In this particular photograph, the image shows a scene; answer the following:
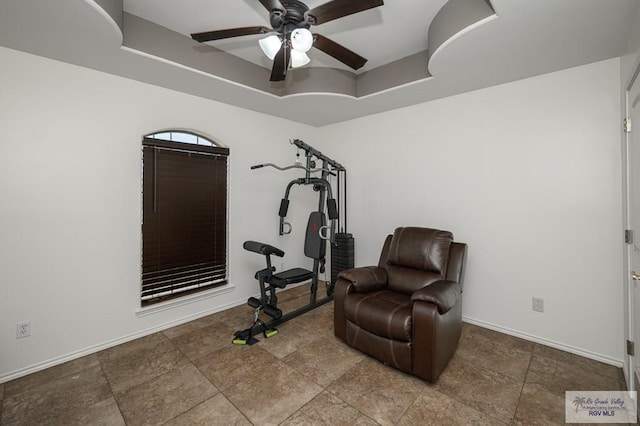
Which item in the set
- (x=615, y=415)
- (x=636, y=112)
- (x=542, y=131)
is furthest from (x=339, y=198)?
(x=615, y=415)

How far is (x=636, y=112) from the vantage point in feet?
5.71

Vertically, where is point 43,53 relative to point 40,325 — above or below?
above

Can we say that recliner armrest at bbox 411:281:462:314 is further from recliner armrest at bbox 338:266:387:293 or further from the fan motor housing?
the fan motor housing

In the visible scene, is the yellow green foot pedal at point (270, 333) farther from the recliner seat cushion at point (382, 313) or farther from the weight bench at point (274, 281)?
the recliner seat cushion at point (382, 313)

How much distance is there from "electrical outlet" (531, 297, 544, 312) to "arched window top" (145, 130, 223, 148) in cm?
365

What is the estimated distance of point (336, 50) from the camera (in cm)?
191

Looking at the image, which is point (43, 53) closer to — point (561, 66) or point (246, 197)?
point (246, 197)

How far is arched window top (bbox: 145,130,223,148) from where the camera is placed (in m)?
2.88

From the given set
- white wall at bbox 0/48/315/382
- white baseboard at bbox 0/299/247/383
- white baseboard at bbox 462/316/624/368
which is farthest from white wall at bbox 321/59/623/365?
white wall at bbox 0/48/315/382

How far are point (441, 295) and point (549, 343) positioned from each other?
1.38 metres

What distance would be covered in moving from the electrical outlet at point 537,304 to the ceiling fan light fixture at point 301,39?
2.94m

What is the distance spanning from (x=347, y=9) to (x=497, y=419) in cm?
257

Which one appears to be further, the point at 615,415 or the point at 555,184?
the point at 555,184

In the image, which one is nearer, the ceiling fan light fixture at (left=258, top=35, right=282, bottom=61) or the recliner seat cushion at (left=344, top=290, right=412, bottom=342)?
the ceiling fan light fixture at (left=258, top=35, right=282, bottom=61)
